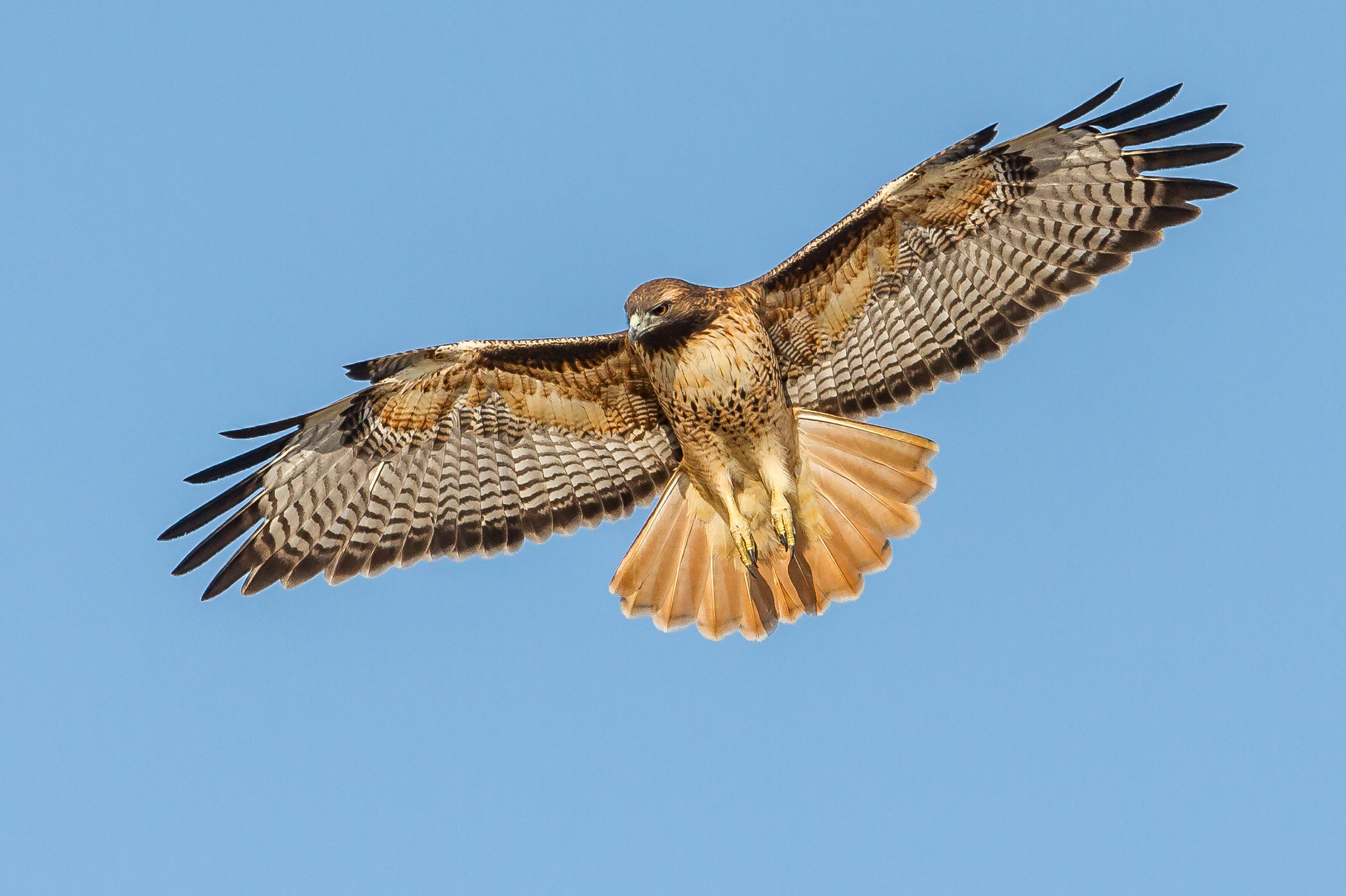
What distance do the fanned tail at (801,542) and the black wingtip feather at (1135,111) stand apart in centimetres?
230

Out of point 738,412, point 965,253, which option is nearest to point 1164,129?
point 965,253

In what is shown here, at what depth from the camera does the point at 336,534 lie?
1093cm

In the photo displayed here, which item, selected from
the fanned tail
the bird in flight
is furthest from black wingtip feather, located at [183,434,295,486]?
the fanned tail

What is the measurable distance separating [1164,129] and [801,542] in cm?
353

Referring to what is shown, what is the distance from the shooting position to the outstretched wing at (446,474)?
10758mm

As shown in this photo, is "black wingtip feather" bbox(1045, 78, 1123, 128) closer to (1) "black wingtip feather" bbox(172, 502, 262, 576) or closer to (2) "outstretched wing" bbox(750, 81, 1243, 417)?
(2) "outstretched wing" bbox(750, 81, 1243, 417)

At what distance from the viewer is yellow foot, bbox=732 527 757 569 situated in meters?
10.4

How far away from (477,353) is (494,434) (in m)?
0.81

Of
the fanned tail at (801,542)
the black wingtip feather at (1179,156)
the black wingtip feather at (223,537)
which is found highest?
the black wingtip feather at (223,537)

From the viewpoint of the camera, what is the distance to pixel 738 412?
1007 cm

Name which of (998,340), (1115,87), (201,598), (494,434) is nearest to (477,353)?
(494,434)

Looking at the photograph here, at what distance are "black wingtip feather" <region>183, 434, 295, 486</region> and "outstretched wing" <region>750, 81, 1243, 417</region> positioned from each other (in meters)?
3.44

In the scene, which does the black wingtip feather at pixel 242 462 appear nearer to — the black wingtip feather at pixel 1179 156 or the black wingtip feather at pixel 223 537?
the black wingtip feather at pixel 223 537

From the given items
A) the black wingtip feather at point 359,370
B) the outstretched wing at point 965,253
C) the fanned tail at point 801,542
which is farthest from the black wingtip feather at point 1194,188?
the black wingtip feather at point 359,370
